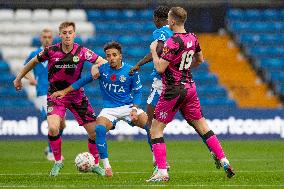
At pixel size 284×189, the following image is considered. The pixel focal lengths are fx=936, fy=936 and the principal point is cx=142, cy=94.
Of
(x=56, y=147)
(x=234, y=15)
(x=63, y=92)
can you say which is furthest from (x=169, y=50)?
(x=234, y=15)

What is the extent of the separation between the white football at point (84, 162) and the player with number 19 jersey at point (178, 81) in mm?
1482

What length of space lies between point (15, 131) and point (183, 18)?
11296 mm

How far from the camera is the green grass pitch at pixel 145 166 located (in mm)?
11008

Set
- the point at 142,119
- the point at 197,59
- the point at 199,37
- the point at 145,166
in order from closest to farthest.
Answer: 1. the point at 197,59
2. the point at 142,119
3. the point at 145,166
4. the point at 199,37

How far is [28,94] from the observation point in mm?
25203

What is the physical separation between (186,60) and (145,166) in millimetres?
3645

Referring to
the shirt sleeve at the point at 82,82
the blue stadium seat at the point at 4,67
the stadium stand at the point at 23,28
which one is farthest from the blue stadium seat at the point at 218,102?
the shirt sleeve at the point at 82,82

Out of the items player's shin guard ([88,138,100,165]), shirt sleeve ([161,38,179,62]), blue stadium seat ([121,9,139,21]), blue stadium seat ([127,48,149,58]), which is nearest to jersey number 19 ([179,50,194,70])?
shirt sleeve ([161,38,179,62])

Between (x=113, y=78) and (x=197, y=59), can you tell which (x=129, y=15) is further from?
(x=197, y=59)

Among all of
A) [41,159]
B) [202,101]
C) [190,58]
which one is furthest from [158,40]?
[202,101]

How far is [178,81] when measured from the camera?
37.1ft

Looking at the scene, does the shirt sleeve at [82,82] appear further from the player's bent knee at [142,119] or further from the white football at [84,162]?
the white football at [84,162]

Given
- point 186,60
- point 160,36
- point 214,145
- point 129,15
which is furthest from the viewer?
point 129,15

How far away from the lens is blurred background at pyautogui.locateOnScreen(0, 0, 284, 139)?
25.2 metres
